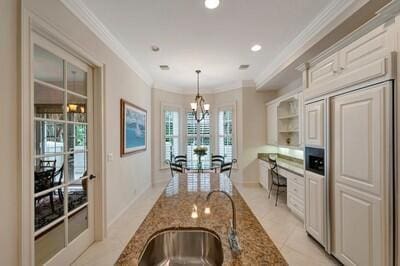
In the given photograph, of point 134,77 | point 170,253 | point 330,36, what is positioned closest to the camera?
point 170,253

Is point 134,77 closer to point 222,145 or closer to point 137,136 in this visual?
point 137,136

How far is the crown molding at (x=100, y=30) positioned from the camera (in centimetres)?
241

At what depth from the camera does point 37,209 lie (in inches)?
78.3

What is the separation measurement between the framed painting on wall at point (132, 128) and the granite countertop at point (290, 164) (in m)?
3.08

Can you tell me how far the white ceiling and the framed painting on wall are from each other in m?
1.04

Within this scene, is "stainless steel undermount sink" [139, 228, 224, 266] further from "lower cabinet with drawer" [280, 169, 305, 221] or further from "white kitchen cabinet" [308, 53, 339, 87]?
"lower cabinet with drawer" [280, 169, 305, 221]

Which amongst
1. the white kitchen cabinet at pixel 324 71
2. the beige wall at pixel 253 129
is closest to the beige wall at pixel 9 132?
the white kitchen cabinet at pixel 324 71

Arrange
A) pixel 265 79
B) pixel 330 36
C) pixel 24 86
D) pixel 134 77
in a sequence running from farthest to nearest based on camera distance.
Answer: pixel 265 79
pixel 134 77
pixel 330 36
pixel 24 86

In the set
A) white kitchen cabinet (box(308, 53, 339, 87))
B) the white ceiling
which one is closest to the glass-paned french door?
the white ceiling

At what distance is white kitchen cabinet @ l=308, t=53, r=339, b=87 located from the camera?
97.4 inches

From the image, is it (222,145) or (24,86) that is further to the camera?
(222,145)

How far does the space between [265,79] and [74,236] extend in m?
4.80

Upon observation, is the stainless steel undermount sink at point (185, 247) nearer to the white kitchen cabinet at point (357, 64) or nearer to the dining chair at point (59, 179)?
the dining chair at point (59, 179)

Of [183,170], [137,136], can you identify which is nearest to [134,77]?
[137,136]
